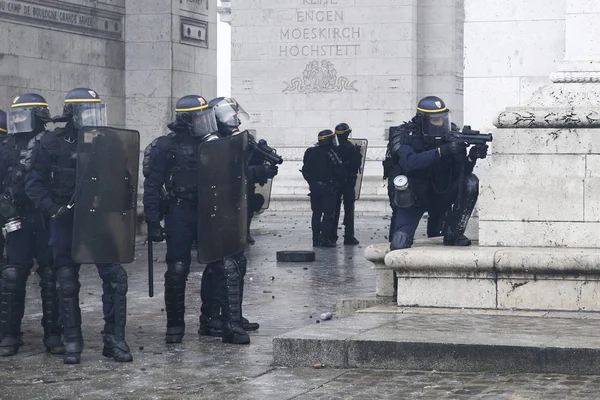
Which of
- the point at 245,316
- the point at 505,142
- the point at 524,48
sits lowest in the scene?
the point at 245,316

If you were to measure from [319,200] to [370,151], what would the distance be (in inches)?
Result: 348

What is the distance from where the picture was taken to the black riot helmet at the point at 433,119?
1095 centimetres

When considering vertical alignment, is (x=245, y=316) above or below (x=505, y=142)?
below

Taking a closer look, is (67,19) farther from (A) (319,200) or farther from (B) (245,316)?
(B) (245,316)

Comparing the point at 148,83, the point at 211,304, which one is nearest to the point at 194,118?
the point at 211,304

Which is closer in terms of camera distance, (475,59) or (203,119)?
(203,119)

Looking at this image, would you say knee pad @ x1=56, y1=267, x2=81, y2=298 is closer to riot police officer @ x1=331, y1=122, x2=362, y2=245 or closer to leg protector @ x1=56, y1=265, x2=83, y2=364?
leg protector @ x1=56, y1=265, x2=83, y2=364

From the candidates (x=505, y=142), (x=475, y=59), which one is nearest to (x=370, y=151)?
(x=475, y=59)

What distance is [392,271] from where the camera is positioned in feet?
36.1

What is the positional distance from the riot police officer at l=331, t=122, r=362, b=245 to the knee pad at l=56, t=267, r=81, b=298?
10.2 m

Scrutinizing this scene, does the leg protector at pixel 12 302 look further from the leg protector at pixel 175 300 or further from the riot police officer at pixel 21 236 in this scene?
the leg protector at pixel 175 300

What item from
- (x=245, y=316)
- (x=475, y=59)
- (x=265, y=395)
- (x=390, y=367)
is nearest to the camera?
(x=265, y=395)

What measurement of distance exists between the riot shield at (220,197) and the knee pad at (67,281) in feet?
2.93

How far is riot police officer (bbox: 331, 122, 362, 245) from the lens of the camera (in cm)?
1983
